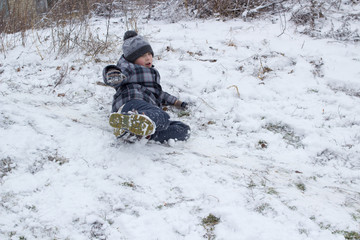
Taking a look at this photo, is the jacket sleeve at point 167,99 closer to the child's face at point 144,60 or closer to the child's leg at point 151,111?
the child's face at point 144,60

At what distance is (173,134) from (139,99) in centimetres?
49

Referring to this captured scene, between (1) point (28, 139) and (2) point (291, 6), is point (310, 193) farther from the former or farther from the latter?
(2) point (291, 6)

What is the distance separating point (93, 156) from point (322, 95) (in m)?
2.68

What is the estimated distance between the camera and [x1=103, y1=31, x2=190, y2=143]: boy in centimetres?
246

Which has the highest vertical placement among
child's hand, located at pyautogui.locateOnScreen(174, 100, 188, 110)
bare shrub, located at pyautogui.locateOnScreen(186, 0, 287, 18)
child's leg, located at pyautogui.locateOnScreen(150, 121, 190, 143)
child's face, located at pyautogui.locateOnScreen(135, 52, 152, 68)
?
bare shrub, located at pyautogui.locateOnScreen(186, 0, 287, 18)

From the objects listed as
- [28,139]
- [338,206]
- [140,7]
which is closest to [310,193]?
[338,206]

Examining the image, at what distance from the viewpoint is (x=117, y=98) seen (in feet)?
9.94

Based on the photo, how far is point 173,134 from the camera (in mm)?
2836

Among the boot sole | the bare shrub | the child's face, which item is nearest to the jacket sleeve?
the child's face

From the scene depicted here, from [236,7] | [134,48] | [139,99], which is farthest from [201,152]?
Answer: [236,7]

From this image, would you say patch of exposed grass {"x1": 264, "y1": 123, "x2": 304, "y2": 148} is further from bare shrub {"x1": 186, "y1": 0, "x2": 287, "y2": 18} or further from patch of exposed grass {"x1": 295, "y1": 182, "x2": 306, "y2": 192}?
bare shrub {"x1": 186, "y1": 0, "x2": 287, "y2": 18}

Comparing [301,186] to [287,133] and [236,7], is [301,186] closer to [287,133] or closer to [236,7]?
[287,133]

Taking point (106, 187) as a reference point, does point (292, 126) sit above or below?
above

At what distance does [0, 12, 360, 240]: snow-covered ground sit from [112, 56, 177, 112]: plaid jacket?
1.20 feet
